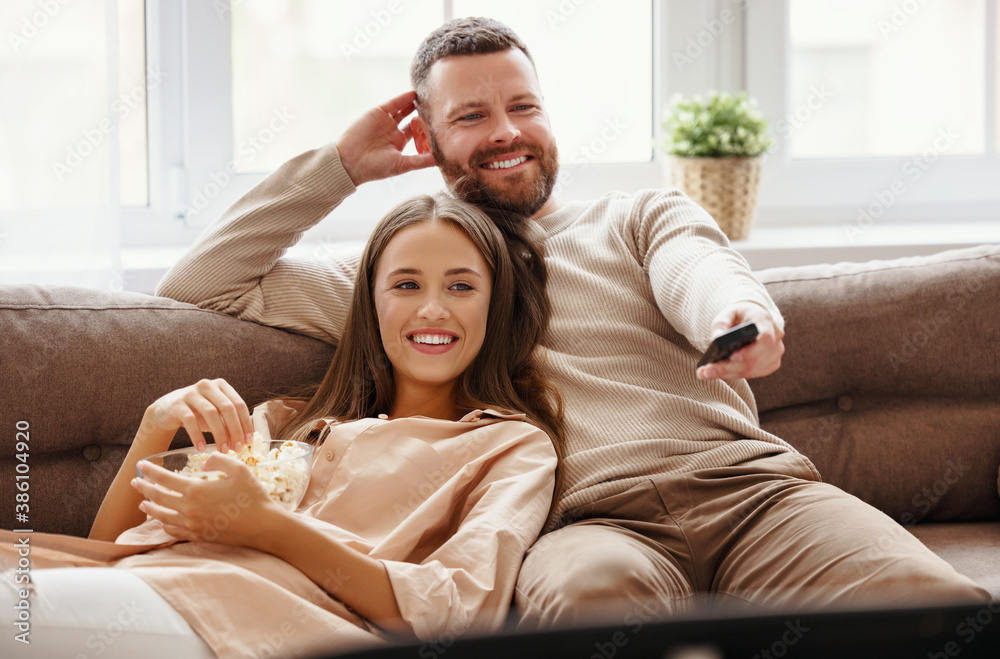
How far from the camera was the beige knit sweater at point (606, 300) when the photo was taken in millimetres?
1304

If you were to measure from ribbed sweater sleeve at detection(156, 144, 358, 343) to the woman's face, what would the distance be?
17 centimetres

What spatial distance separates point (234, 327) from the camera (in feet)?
4.86

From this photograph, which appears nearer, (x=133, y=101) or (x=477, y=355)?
(x=477, y=355)

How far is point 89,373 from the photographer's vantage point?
4.50ft

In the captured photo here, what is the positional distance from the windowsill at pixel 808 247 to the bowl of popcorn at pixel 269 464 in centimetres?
98

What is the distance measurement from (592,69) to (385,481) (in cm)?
160

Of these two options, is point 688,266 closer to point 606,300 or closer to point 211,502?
point 606,300

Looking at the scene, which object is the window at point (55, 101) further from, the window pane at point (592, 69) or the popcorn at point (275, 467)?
the window pane at point (592, 69)

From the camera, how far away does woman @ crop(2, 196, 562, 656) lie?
99cm

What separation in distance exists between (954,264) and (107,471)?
60.6 inches

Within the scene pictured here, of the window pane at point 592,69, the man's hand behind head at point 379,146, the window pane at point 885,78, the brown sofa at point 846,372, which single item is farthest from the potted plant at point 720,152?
the man's hand behind head at point 379,146

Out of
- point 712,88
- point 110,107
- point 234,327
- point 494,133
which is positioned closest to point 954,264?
point 494,133

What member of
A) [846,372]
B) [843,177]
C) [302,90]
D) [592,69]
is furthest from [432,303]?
[843,177]

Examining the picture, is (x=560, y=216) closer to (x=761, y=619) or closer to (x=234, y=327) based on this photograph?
(x=234, y=327)
